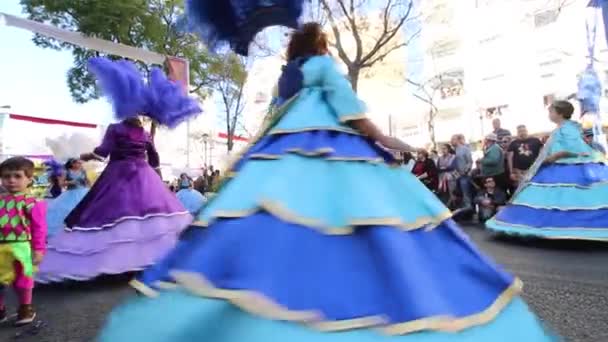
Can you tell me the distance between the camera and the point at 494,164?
7.86m

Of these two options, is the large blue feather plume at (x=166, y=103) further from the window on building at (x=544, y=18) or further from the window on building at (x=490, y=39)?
the window on building at (x=490, y=39)

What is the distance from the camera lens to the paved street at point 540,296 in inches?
107

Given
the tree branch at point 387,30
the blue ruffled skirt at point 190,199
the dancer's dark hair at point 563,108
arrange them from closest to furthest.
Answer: the dancer's dark hair at point 563,108 → the blue ruffled skirt at point 190,199 → the tree branch at point 387,30

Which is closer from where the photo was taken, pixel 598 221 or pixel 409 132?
pixel 598 221

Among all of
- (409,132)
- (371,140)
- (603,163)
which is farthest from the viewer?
(409,132)


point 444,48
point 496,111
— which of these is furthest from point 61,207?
point 444,48

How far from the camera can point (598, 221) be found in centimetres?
495

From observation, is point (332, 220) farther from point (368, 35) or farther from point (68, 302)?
point (368, 35)

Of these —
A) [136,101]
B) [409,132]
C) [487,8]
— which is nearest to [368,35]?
[136,101]

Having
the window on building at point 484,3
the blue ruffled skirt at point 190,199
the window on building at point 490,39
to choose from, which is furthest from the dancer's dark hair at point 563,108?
the window on building at point 484,3

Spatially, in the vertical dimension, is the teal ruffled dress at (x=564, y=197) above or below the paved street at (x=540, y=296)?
above

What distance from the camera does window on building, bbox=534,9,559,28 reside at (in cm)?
2311

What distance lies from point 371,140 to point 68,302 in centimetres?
273

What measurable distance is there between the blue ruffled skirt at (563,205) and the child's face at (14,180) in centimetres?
468
